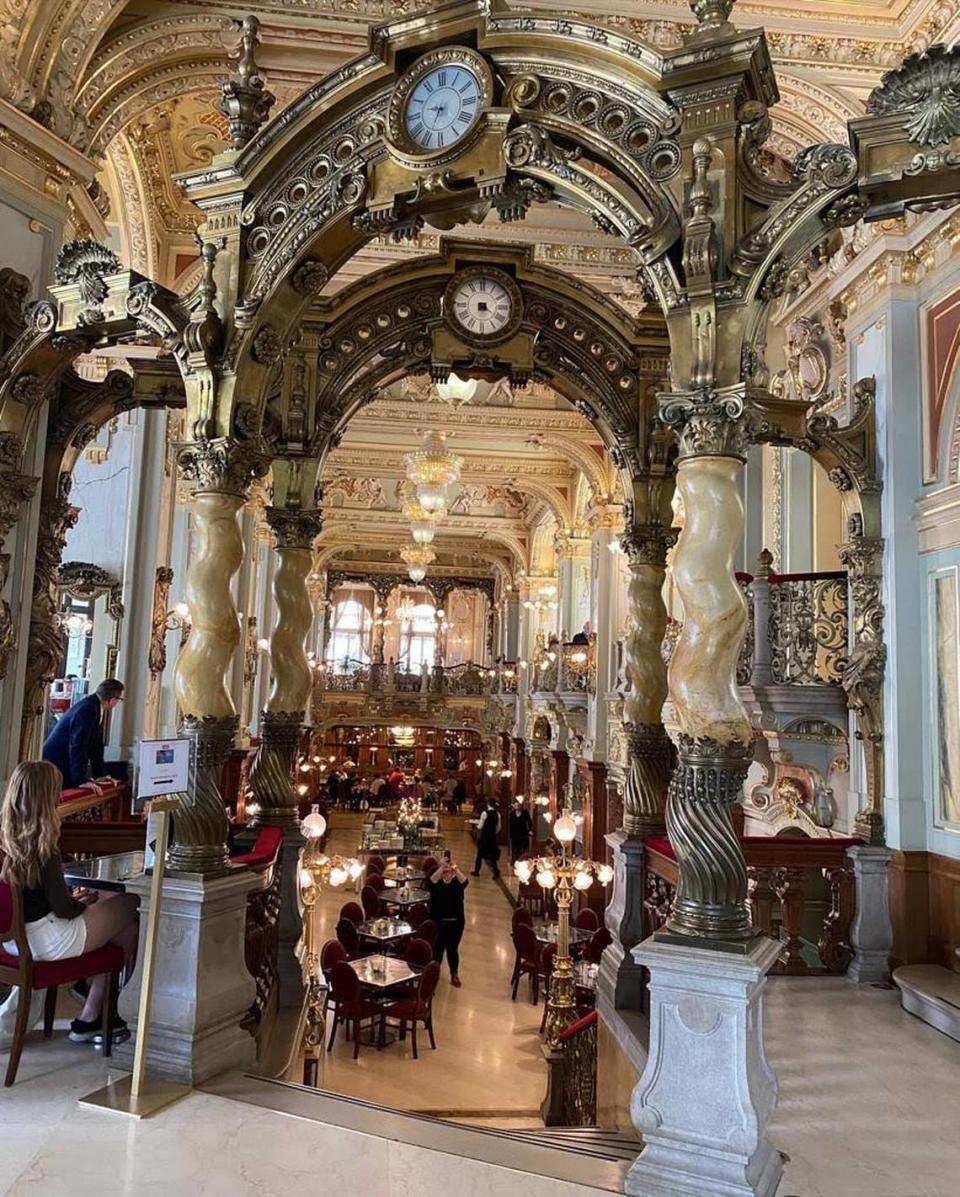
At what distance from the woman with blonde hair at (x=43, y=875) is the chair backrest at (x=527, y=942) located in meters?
8.62

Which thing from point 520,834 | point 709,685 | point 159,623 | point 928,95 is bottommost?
point 520,834

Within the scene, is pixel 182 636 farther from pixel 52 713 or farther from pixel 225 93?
pixel 225 93

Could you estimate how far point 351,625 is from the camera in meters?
34.9

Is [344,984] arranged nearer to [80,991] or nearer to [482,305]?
[80,991]

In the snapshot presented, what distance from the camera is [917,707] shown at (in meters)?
6.70

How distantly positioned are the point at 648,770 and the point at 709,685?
2747mm

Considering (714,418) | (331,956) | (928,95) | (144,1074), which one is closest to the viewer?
(928,95)

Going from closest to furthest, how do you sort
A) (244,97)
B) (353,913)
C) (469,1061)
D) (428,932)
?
1. (244,97)
2. (469,1061)
3. (428,932)
4. (353,913)

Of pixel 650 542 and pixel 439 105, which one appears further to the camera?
pixel 650 542

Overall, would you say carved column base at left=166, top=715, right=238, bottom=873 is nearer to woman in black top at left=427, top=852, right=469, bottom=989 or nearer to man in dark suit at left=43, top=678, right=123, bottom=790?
man in dark suit at left=43, top=678, right=123, bottom=790

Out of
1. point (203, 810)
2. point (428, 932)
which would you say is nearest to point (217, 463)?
point (203, 810)

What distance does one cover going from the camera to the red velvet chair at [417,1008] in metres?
10.0

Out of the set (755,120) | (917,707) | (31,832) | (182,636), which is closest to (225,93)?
(755,120)

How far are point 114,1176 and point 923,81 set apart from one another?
5.20 meters
